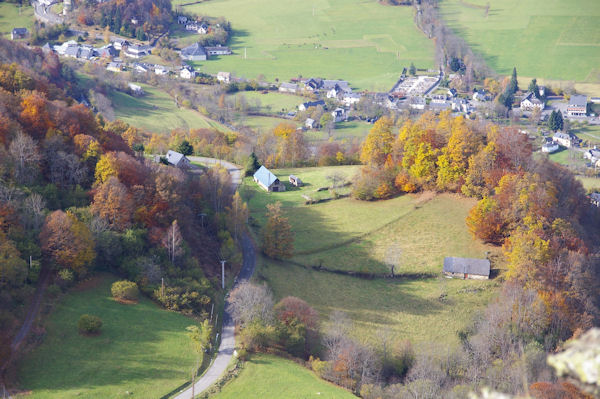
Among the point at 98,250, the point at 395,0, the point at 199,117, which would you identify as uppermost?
the point at 395,0

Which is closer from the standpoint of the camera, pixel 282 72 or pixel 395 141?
pixel 395 141

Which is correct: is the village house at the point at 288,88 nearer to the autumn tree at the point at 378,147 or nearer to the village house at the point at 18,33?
the village house at the point at 18,33

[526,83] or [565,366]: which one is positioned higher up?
[565,366]

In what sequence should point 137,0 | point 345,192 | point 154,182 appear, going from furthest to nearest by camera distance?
point 137,0 → point 345,192 → point 154,182

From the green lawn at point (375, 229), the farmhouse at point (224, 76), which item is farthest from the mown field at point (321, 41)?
the green lawn at point (375, 229)

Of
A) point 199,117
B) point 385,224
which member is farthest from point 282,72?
point 385,224

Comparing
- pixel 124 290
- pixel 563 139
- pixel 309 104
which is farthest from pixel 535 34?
pixel 124 290

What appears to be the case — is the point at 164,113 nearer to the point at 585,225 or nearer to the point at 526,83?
the point at 585,225

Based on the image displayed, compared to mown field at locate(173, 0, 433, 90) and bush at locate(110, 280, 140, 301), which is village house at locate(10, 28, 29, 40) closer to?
mown field at locate(173, 0, 433, 90)
